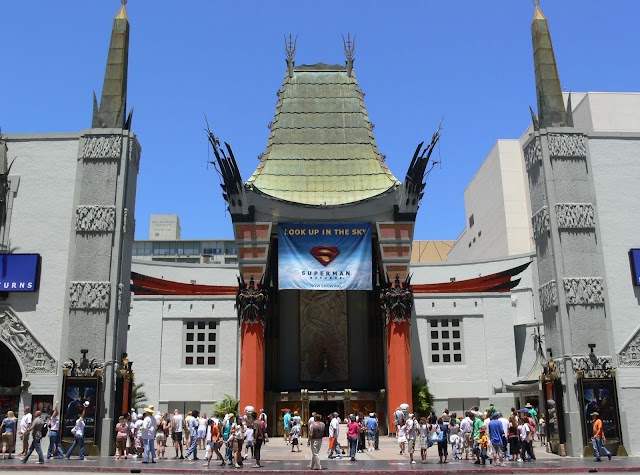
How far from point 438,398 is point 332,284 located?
1010cm

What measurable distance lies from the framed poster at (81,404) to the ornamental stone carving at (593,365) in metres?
15.8

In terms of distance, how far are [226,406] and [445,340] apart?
13.8 m

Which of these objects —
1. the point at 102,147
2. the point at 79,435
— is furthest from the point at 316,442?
the point at 102,147

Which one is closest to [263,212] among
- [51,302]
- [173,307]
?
[173,307]

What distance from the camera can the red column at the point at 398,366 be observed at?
36.9 metres

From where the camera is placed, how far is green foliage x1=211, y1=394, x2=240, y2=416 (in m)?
39.3

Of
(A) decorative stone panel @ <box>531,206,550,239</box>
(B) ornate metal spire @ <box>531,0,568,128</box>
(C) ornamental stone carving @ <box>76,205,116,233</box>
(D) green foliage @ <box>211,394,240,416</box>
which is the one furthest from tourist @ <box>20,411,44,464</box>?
(B) ornate metal spire @ <box>531,0,568,128</box>

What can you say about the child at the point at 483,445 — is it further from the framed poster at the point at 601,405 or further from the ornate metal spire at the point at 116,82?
the ornate metal spire at the point at 116,82

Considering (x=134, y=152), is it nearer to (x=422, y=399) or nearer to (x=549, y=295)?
(x=549, y=295)

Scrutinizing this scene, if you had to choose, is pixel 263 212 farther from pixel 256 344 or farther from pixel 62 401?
pixel 62 401

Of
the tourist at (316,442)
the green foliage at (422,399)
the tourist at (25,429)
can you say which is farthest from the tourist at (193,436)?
the green foliage at (422,399)

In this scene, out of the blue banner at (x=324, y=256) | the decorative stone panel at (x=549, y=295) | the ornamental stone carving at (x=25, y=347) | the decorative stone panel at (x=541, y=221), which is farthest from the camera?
the blue banner at (x=324, y=256)

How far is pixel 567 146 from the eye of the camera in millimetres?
24766

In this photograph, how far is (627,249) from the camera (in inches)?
952
